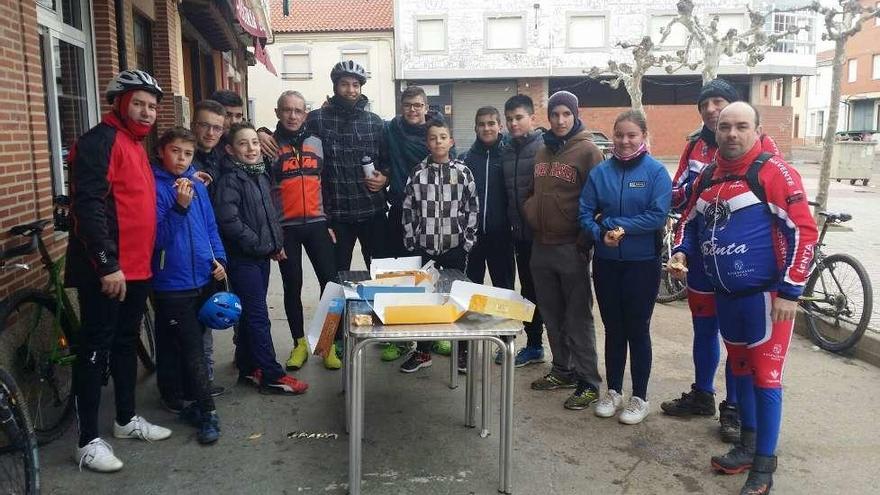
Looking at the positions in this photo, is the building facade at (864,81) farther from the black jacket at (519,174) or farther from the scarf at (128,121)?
the scarf at (128,121)

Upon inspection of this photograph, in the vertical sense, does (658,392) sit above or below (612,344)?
below

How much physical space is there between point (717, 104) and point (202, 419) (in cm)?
346

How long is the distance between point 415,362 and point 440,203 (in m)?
1.20

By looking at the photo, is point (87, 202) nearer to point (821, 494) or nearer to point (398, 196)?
point (398, 196)

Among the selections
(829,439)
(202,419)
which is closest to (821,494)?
(829,439)

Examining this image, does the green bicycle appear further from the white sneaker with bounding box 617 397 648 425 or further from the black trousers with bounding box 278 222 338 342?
the white sneaker with bounding box 617 397 648 425

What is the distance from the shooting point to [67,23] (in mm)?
6039

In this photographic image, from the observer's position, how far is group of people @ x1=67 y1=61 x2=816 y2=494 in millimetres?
3311

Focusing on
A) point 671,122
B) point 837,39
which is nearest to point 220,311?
point 837,39

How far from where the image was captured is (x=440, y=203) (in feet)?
15.6

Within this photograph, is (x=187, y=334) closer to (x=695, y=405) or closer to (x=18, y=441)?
(x=18, y=441)

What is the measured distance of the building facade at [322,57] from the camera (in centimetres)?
3278

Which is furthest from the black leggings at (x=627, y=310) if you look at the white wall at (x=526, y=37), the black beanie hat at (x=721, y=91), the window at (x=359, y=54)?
the window at (x=359, y=54)

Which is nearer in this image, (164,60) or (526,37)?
(164,60)
